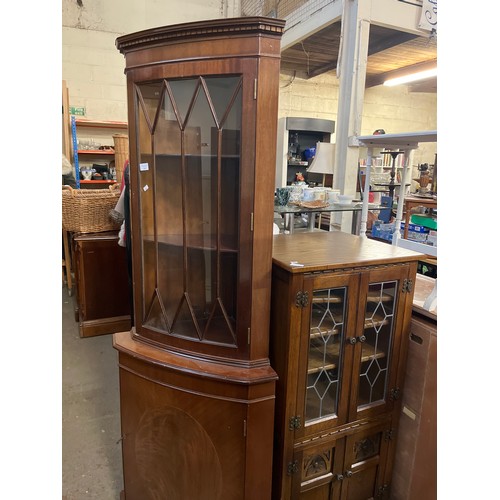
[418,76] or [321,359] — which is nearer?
[321,359]

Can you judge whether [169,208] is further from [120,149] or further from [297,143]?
[297,143]

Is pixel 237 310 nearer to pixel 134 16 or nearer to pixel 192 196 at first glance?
pixel 192 196

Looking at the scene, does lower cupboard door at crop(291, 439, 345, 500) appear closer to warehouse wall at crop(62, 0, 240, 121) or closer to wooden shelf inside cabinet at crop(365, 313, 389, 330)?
wooden shelf inside cabinet at crop(365, 313, 389, 330)

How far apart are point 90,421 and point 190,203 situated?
4.97 ft

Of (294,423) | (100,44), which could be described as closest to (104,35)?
(100,44)

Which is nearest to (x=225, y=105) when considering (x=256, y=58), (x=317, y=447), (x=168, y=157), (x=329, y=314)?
(x=256, y=58)

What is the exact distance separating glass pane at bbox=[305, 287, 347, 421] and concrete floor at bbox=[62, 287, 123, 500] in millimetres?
998

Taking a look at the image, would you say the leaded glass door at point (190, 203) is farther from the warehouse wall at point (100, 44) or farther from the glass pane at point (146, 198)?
the warehouse wall at point (100, 44)

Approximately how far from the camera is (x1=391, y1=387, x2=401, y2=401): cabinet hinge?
4.82 ft

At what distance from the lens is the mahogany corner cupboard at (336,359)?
4.07 feet

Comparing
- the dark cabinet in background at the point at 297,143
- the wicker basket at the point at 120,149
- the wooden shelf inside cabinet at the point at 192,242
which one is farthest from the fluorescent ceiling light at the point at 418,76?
the wooden shelf inside cabinet at the point at 192,242

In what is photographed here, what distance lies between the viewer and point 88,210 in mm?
2848

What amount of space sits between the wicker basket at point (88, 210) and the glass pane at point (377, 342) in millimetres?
2156

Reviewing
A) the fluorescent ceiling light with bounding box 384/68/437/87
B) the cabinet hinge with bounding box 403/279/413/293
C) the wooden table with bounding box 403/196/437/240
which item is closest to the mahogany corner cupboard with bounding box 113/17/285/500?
the cabinet hinge with bounding box 403/279/413/293
